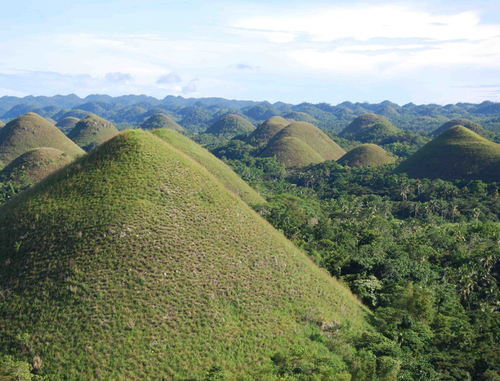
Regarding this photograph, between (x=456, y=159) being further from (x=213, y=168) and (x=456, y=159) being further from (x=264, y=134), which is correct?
(x=264, y=134)

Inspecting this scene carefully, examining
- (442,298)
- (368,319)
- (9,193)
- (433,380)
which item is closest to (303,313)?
(368,319)

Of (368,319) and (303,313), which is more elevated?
(303,313)

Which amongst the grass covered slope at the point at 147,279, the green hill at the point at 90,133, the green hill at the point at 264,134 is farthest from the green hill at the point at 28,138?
the grass covered slope at the point at 147,279

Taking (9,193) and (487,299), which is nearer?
(487,299)

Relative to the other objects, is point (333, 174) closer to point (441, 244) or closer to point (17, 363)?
point (441, 244)

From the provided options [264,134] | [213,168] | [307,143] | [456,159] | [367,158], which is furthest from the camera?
[264,134]

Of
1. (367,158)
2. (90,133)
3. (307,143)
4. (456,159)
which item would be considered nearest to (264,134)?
(307,143)

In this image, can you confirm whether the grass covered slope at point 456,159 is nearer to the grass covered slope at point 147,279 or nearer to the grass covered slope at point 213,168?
the grass covered slope at point 213,168
